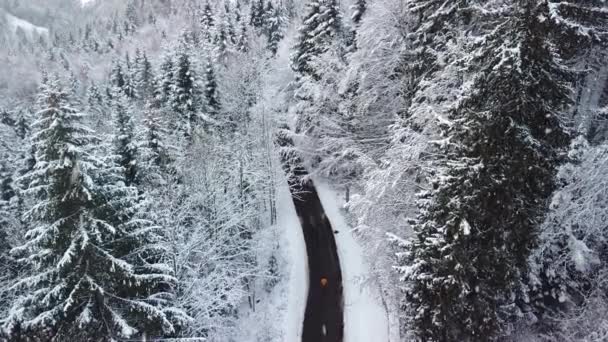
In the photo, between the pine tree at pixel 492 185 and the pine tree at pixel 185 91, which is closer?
the pine tree at pixel 492 185

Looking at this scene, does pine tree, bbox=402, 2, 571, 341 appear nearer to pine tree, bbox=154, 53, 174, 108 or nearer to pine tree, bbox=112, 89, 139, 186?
pine tree, bbox=112, 89, 139, 186

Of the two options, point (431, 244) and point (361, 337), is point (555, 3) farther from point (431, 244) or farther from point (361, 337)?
point (361, 337)

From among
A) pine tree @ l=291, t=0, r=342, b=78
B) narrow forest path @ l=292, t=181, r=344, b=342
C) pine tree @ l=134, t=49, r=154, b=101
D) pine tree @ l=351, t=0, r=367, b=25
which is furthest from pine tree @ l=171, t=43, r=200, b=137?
pine tree @ l=134, t=49, r=154, b=101

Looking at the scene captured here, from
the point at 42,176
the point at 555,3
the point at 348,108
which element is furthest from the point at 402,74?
A: the point at 42,176

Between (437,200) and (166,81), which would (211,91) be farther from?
(437,200)

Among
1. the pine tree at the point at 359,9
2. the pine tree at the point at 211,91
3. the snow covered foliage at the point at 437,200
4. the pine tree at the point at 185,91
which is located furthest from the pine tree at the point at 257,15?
the snow covered foliage at the point at 437,200

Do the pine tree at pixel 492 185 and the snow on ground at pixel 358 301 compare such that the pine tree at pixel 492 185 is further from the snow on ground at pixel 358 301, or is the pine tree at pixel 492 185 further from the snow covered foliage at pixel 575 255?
the snow on ground at pixel 358 301
